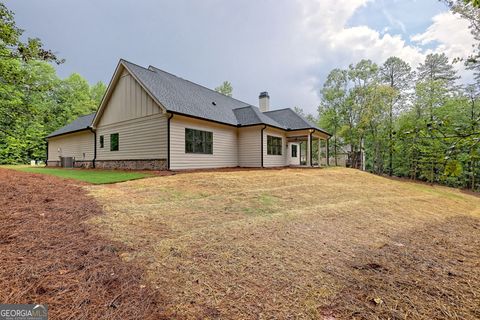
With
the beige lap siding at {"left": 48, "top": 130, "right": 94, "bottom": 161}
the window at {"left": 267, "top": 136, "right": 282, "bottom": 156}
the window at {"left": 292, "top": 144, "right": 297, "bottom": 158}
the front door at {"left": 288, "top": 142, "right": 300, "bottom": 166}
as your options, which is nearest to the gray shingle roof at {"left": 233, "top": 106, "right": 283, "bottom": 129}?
the window at {"left": 267, "top": 136, "right": 282, "bottom": 156}

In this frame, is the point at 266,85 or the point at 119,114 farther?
the point at 266,85

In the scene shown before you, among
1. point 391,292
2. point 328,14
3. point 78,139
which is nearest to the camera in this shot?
point 391,292

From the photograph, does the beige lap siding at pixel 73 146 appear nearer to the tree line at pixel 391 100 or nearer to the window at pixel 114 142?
the window at pixel 114 142

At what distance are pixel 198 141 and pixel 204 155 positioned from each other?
905 mm

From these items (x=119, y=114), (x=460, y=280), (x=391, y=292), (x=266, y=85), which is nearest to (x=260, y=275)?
(x=391, y=292)

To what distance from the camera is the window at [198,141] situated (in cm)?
1195

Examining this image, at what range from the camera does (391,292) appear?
2168 millimetres

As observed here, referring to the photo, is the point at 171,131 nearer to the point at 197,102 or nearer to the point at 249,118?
the point at 197,102

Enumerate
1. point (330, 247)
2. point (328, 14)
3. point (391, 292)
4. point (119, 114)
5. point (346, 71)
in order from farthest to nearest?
point (346, 71) < point (119, 114) < point (328, 14) < point (330, 247) < point (391, 292)

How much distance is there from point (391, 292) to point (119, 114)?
15.0 m

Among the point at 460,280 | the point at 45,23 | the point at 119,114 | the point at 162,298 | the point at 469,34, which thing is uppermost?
the point at 45,23

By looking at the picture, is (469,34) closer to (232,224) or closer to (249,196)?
(249,196)

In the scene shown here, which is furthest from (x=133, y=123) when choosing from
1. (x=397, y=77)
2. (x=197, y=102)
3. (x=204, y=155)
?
(x=397, y=77)

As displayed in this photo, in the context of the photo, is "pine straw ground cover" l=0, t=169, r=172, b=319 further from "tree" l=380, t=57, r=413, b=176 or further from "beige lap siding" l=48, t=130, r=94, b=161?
"tree" l=380, t=57, r=413, b=176
